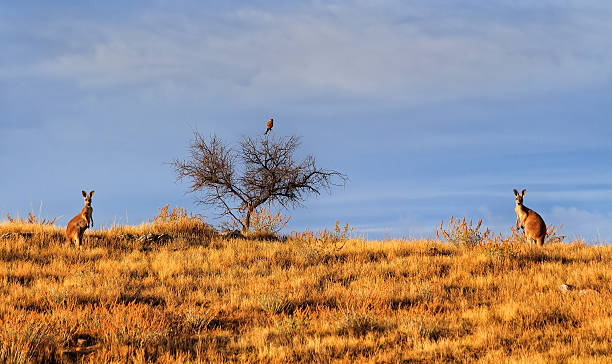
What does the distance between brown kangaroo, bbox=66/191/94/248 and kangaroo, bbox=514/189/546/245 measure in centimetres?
1334

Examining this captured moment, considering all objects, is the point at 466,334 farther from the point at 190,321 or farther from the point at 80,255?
the point at 80,255

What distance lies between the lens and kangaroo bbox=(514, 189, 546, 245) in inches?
629

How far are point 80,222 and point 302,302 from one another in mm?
8742

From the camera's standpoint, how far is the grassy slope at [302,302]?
7242 mm

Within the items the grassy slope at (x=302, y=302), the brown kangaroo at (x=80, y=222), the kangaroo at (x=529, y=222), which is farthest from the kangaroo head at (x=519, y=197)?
the brown kangaroo at (x=80, y=222)

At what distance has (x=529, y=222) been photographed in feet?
52.9

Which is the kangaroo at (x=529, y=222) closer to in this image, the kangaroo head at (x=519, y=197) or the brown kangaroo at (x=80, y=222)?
the kangaroo head at (x=519, y=197)

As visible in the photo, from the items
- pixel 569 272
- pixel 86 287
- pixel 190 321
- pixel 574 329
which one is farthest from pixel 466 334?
pixel 86 287

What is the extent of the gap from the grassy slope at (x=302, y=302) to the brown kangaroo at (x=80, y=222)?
603mm

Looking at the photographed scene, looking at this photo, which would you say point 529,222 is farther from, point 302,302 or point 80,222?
point 80,222

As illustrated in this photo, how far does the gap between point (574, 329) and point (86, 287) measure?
373 inches

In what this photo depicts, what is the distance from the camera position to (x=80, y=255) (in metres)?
14.9

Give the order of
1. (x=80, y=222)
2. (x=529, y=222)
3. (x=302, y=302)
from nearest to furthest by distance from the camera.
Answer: (x=302, y=302) < (x=80, y=222) < (x=529, y=222)

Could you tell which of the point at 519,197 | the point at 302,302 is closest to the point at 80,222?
the point at 302,302
